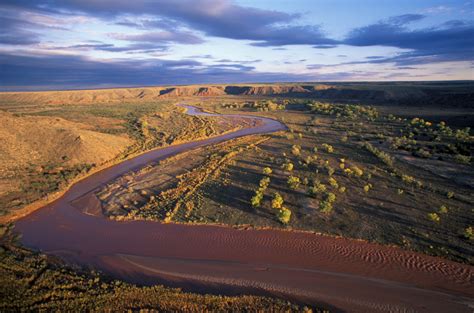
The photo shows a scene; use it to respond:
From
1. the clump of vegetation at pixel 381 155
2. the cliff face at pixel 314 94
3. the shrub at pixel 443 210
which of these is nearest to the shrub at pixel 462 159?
the clump of vegetation at pixel 381 155

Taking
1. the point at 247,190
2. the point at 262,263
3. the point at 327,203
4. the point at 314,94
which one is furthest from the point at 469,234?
the point at 314,94

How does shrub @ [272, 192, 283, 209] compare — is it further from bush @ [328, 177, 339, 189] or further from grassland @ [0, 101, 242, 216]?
grassland @ [0, 101, 242, 216]

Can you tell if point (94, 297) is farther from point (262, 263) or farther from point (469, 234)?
point (469, 234)

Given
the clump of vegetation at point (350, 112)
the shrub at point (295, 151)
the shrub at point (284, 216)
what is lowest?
the shrub at point (284, 216)

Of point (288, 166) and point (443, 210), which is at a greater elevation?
point (288, 166)

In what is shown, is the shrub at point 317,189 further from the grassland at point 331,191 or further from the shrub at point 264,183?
the shrub at point 264,183

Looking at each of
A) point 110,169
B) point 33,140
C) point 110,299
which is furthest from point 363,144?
point 33,140

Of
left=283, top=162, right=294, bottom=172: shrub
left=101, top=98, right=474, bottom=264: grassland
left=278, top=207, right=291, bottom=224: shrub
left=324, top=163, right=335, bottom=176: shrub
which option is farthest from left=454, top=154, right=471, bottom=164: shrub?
left=278, top=207, right=291, bottom=224: shrub

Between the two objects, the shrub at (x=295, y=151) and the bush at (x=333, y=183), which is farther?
the shrub at (x=295, y=151)

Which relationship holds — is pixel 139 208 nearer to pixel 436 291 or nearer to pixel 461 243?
pixel 436 291

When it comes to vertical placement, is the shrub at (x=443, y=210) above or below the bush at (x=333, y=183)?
below
